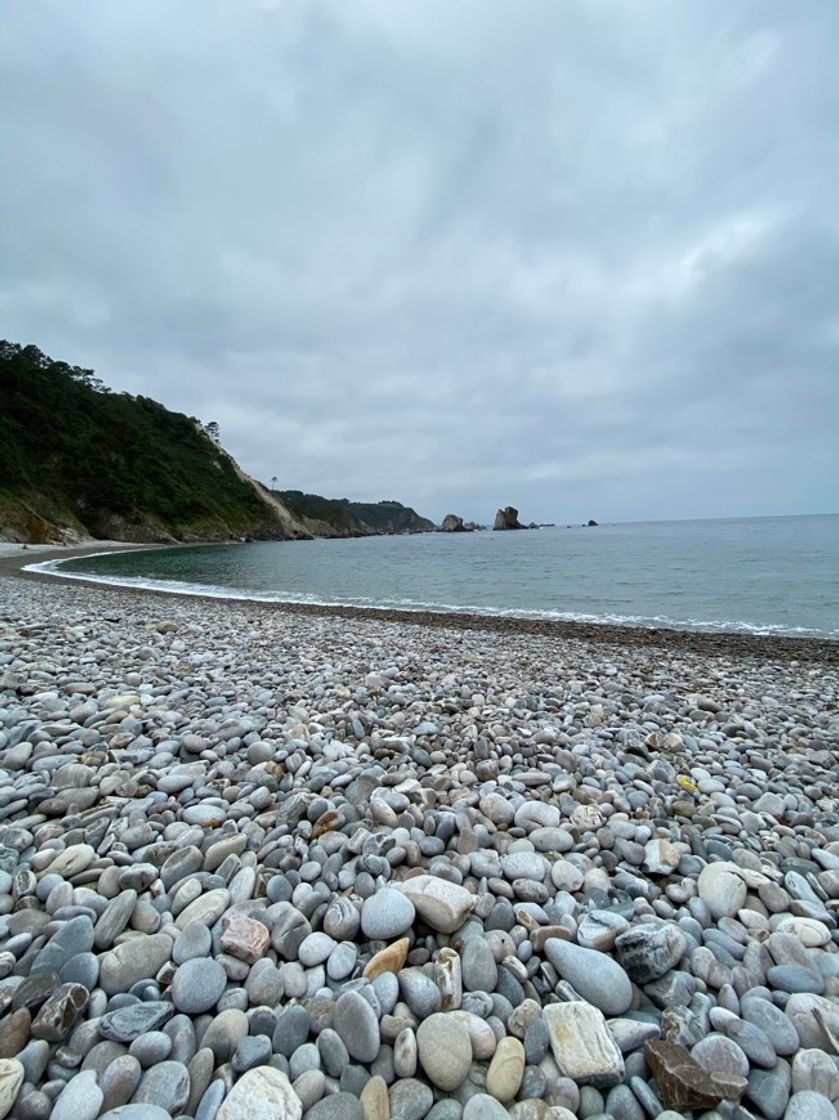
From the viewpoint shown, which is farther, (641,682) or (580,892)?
(641,682)

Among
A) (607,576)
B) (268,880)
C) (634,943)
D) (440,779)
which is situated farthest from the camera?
(607,576)

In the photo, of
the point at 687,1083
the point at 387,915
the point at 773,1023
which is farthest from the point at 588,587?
the point at 687,1083

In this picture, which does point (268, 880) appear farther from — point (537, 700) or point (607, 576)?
point (607, 576)

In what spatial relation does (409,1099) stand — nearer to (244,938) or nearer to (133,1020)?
(244,938)

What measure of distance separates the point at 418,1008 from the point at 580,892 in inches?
38.5

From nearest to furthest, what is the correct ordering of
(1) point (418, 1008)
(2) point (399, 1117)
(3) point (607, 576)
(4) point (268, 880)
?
1. (2) point (399, 1117)
2. (1) point (418, 1008)
3. (4) point (268, 880)
4. (3) point (607, 576)

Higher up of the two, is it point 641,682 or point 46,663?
point 46,663

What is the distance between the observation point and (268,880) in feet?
7.22

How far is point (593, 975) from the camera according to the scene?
1775 millimetres

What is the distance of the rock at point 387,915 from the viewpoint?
6.38 ft

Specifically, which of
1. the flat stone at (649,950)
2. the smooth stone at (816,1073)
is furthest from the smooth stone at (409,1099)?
the smooth stone at (816,1073)

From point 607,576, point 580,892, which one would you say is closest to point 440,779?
point 580,892

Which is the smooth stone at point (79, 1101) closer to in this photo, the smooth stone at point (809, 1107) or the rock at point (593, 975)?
the rock at point (593, 975)

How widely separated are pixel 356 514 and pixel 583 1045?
553 ft
